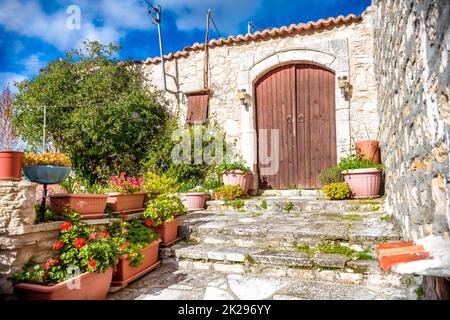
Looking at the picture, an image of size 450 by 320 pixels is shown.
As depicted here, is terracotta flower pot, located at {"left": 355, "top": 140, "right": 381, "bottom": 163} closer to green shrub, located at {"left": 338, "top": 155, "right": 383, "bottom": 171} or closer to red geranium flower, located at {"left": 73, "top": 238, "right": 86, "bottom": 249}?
green shrub, located at {"left": 338, "top": 155, "right": 383, "bottom": 171}

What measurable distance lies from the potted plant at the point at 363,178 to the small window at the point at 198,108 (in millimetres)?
3438

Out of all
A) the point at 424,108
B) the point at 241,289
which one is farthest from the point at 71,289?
the point at 424,108

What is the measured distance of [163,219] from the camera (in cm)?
388

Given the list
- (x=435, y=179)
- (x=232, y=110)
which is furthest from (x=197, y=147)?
(x=435, y=179)

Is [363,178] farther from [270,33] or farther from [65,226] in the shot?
[65,226]

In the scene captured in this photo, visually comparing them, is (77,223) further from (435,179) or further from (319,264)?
(435,179)

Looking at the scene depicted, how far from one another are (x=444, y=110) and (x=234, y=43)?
6.35 m

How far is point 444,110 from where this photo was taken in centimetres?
139

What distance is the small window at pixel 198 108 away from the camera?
732cm

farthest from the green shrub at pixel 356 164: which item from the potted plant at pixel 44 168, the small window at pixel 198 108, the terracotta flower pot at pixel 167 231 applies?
the potted plant at pixel 44 168

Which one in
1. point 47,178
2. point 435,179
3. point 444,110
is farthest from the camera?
point 47,178

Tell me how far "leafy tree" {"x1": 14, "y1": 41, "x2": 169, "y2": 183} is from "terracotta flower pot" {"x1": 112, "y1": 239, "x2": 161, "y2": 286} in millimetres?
4213

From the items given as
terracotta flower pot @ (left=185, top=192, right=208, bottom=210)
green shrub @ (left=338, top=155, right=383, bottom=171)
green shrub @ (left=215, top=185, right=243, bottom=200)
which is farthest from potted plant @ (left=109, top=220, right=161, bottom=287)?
green shrub @ (left=338, top=155, right=383, bottom=171)

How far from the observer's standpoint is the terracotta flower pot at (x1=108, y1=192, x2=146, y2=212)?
3686 millimetres
